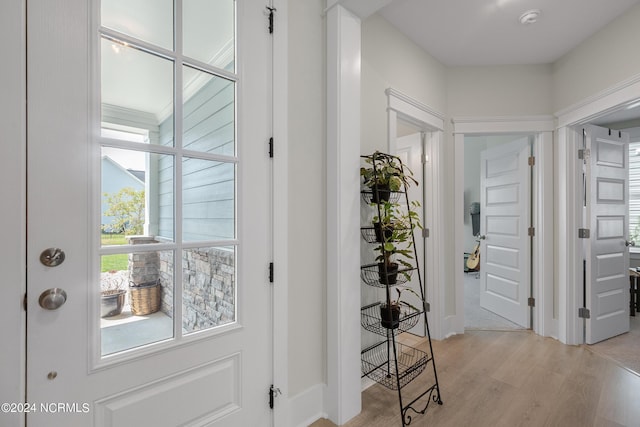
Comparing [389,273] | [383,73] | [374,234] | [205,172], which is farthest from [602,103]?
[205,172]

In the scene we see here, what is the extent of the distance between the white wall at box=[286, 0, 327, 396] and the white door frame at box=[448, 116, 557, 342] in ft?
6.19

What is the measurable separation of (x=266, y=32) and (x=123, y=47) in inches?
26.5

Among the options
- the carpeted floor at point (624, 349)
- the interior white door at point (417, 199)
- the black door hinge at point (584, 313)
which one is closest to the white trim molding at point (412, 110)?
the interior white door at point (417, 199)

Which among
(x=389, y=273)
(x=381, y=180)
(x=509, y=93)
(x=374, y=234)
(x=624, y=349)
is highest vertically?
(x=509, y=93)

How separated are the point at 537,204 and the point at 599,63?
130cm

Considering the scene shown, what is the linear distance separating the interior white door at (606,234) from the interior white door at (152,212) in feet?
10.2

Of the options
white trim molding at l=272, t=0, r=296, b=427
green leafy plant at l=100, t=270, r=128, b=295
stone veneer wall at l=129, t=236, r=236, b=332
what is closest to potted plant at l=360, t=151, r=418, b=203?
white trim molding at l=272, t=0, r=296, b=427

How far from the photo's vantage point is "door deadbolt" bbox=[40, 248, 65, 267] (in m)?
0.97

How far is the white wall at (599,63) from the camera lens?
2.31 meters

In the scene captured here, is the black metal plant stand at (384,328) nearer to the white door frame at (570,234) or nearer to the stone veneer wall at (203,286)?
the stone veneer wall at (203,286)

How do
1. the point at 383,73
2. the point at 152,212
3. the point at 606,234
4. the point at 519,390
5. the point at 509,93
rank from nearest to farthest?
1. the point at 152,212
2. the point at 519,390
3. the point at 383,73
4. the point at 606,234
5. the point at 509,93

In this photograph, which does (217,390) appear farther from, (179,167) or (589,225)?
(589,225)

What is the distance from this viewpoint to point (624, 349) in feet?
8.97

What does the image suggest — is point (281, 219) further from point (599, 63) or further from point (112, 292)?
point (599, 63)
